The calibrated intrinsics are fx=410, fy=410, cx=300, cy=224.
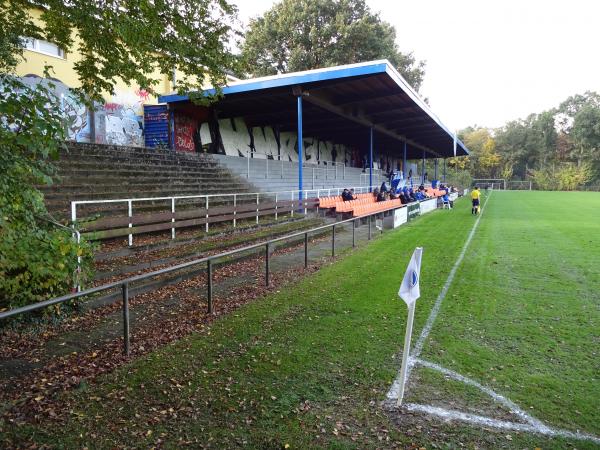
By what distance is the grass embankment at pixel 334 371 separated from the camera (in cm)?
303

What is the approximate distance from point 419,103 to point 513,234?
10660 millimetres

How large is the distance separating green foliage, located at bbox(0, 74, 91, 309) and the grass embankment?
5.32ft

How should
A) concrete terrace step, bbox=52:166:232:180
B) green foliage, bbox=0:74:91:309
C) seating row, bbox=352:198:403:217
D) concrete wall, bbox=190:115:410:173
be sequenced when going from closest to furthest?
1. green foliage, bbox=0:74:91:309
2. concrete terrace step, bbox=52:166:232:180
3. seating row, bbox=352:198:403:217
4. concrete wall, bbox=190:115:410:173

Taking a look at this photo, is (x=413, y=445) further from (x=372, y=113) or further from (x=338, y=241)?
(x=372, y=113)

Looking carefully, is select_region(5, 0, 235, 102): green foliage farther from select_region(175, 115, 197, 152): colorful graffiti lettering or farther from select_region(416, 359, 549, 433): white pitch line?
select_region(175, 115, 197, 152): colorful graffiti lettering

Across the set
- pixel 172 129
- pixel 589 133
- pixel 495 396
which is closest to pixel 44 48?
pixel 172 129

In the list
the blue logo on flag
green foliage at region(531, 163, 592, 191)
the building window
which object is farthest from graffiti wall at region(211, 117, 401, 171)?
green foliage at region(531, 163, 592, 191)

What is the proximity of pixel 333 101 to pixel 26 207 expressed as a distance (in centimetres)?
1838

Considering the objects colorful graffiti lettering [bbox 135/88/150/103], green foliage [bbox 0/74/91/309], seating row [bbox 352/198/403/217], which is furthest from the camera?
colorful graffiti lettering [bbox 135/88/150/103]

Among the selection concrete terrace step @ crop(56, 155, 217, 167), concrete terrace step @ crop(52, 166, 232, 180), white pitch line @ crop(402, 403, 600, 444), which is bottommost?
white pitch line @ crop(402, 403, 600, 444)

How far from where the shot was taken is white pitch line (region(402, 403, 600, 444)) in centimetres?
304

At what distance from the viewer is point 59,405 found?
3.35 metres

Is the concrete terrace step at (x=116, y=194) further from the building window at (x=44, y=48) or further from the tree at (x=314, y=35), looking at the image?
the tree at (x=314, y=35)

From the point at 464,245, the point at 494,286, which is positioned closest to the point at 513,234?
the point at 464,245
